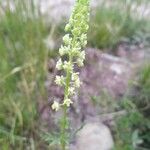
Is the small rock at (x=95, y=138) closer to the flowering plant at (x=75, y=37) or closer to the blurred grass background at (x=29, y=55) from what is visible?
the blurred grass background at (x=29, y=55)

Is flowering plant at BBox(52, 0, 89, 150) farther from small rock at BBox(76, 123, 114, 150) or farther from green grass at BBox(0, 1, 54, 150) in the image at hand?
small rock at BBox(76, 123, 114, 150)

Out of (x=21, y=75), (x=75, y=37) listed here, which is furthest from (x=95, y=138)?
(x=75, y=37)

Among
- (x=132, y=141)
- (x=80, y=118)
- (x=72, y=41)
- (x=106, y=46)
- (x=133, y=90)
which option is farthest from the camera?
(x=106, y=46)

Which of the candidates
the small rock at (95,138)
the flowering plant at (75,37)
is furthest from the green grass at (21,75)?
the flowering plant at (75,37)

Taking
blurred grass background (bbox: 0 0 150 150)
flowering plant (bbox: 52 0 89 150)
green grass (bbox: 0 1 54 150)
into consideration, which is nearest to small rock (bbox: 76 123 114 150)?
blurred grass background (bbox: 0 0 150 150)

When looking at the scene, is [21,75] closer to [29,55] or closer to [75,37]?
[29,55]

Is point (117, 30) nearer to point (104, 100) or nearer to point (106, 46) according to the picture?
point (106, 46)

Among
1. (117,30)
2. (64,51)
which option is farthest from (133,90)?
(64,51)
